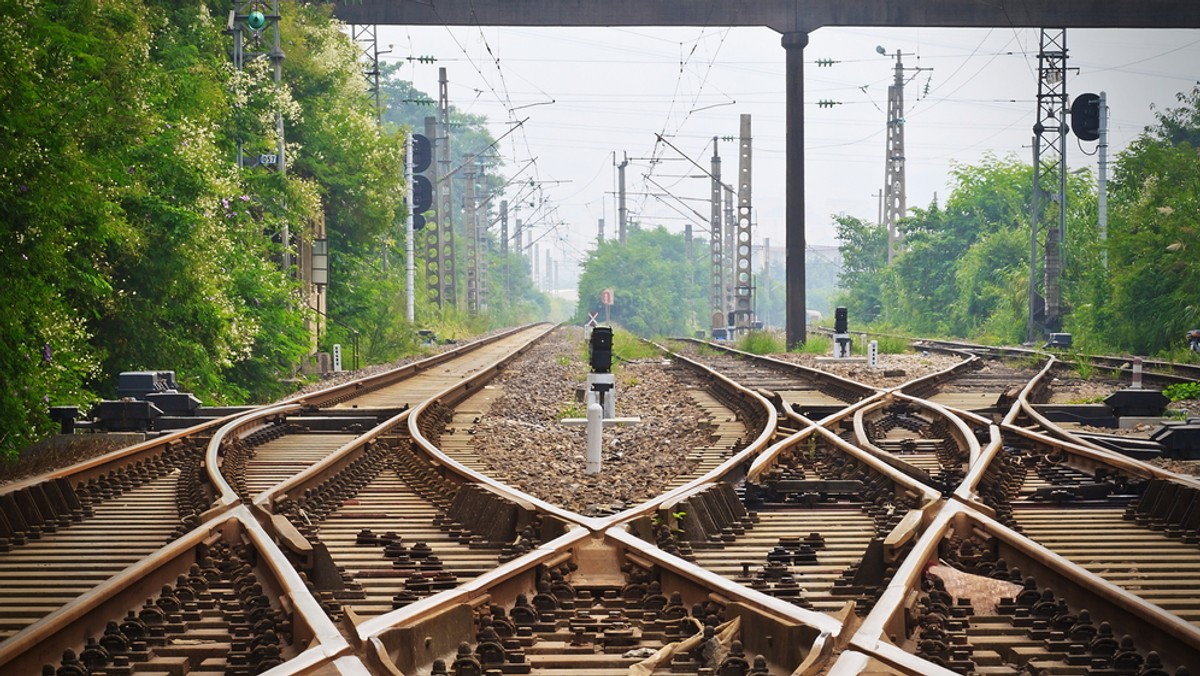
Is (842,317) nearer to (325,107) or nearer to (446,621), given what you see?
(325,107)

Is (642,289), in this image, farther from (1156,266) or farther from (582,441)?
(582,441)

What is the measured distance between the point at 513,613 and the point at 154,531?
3170 millimetres

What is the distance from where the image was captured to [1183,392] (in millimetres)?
16734

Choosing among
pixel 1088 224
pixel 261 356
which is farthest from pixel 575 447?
pixel 1088 224

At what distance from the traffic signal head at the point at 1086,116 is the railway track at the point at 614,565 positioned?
98.2 ft

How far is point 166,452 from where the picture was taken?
11078mm

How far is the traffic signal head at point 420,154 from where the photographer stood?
1704 inches

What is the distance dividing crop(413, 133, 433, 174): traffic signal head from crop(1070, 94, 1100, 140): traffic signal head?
1933 cm

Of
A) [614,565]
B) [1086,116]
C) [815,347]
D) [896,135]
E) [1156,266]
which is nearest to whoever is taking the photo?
[614,565]

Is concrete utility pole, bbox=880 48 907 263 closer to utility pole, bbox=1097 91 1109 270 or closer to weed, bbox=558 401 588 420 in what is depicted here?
utility pole, bbox=1097 91 1109 270

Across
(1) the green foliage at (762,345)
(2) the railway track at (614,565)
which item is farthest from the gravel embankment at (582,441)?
(1) the green foliage at (762,345)

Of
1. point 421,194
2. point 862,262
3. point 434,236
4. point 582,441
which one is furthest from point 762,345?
point 862,262

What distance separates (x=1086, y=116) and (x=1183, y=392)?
79.8 feet

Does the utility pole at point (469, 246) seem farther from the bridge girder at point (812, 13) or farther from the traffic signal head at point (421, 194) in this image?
the bridge girder at point (812, 13)
